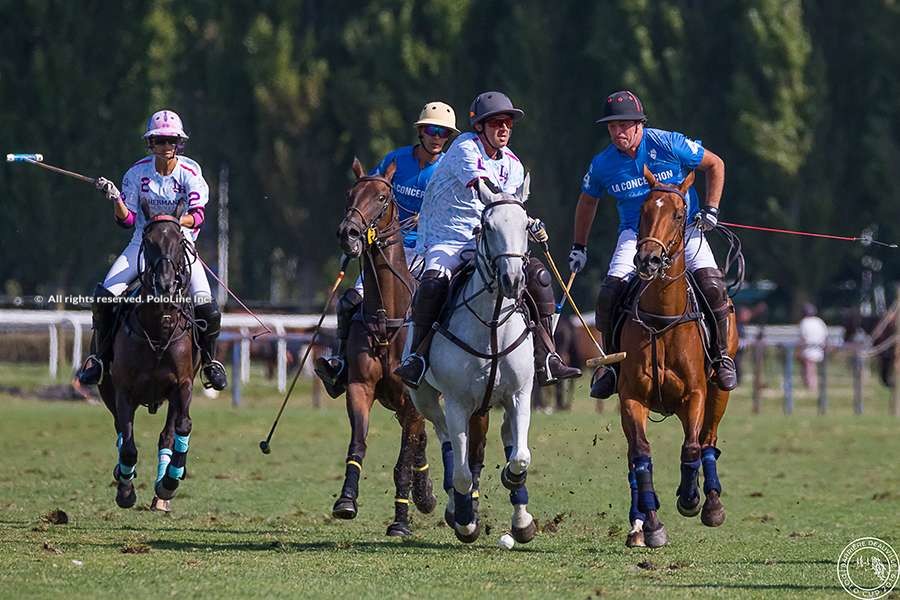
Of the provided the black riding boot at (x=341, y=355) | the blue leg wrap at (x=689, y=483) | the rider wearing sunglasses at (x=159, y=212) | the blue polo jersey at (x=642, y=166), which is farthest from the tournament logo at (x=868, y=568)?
the rider wearing sunglasses at (x=159, y=212)

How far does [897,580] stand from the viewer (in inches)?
375

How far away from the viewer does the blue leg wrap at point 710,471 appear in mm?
12102

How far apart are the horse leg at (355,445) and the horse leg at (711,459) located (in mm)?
2246

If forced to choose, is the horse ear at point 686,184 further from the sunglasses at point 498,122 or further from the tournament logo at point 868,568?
the tournament logo at point 868,568

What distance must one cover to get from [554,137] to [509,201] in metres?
35.7

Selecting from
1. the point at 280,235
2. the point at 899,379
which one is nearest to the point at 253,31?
the point at 280,235

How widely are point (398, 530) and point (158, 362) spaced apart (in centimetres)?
228

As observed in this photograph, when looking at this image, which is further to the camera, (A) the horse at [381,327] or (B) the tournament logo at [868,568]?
(A) the horse at [381,327]

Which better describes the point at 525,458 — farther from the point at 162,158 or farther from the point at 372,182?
the point at 162,158

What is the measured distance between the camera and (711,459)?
12.3 metres

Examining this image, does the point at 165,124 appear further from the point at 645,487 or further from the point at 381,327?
the point at 645,487

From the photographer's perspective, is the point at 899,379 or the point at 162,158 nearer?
the point at 162,158

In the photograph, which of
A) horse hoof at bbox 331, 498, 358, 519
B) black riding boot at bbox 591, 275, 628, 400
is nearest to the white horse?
horse hoof at bbox 331, 498, 358, 519

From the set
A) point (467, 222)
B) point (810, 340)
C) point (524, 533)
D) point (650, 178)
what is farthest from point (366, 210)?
point (810, 340)
